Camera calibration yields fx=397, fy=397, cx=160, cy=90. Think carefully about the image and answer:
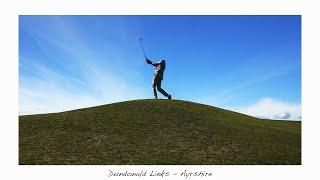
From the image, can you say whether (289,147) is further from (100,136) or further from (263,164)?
(100,136)

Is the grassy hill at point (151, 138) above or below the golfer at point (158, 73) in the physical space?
below

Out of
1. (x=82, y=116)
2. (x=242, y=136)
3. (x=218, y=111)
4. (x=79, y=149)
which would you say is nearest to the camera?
(x=79, y=149)

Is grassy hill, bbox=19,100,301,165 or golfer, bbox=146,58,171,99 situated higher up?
golfer, bbox=146,58,171,99

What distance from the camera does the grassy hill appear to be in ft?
98.1

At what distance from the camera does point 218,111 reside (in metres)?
47.3

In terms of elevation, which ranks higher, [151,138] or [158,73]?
[158,73]

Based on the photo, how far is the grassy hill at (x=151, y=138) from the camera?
29.9 meters

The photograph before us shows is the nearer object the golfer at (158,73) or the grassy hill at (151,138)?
the grassy hill at (151,138)

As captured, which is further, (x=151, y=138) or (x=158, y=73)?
(x=158, y=73)

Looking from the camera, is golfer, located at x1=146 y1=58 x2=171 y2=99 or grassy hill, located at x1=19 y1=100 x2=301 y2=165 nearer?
grassy hill, located at x1=19 y1=100 x2=301 y2=165

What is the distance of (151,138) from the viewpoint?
34.3 m

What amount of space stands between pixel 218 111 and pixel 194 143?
1447 centimetres
